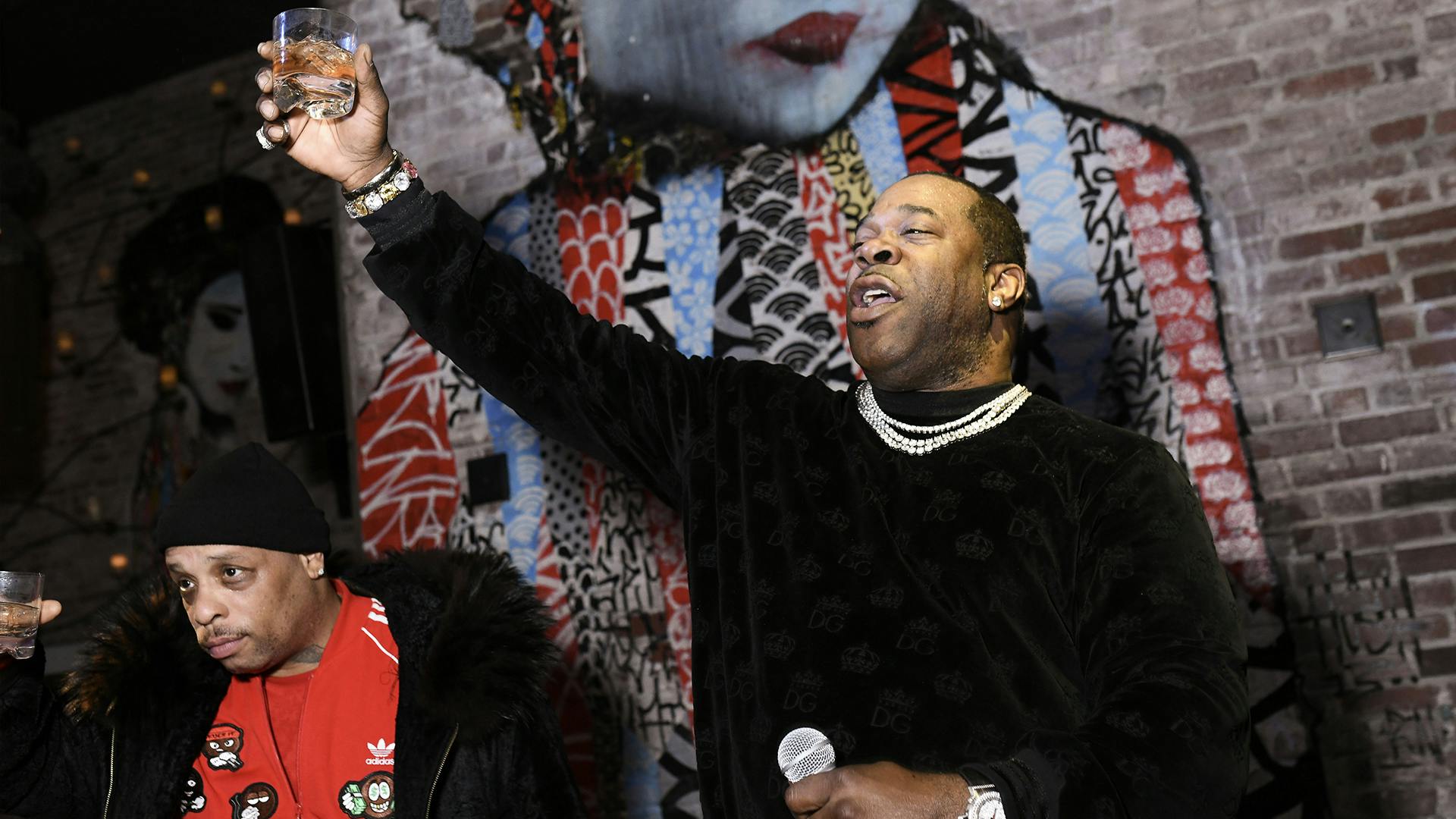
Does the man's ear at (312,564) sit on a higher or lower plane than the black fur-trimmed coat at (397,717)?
higher

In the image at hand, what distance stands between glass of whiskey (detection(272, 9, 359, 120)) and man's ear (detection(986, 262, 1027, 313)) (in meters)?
0.85

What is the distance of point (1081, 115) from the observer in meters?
3.30

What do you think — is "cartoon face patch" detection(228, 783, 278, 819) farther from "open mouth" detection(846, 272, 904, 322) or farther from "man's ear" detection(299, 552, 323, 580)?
"open mouth" detection(846, 272, 904, 322)

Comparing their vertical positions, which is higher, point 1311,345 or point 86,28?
point 86,28

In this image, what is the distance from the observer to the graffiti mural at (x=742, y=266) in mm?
3143

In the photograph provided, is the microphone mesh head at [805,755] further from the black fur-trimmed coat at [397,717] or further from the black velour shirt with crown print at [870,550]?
the black fur-trimmed coat at [397,717]

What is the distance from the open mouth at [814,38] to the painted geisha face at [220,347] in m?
2.71

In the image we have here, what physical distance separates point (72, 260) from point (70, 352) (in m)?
0.41

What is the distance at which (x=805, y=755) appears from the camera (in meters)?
1.11

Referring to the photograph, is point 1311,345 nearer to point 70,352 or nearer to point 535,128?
point 535,128

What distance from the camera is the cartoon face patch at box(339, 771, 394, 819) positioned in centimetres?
208

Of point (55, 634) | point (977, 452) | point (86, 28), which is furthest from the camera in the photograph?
point (55, 634)

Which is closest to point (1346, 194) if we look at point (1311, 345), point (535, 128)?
point (1311, 345)

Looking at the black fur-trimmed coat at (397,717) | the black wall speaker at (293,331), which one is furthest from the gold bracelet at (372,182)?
the black wall speaker at (293,331)
